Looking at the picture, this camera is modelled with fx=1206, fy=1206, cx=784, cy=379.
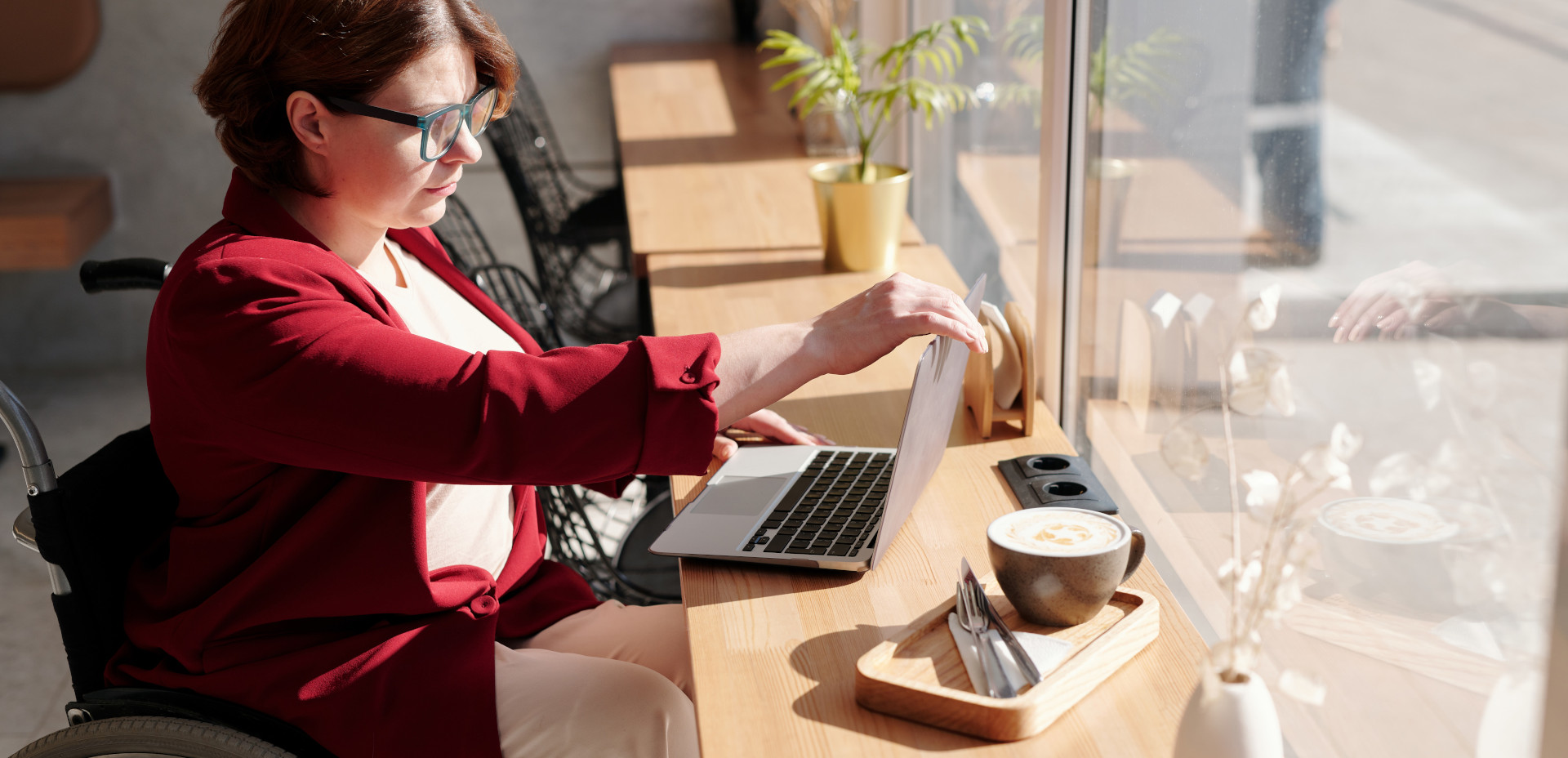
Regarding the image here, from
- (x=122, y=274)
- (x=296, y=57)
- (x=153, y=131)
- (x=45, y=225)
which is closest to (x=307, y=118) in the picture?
(x=296, y=57)

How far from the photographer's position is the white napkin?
3.05 ft

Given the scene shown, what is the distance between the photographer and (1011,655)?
0.96 metres

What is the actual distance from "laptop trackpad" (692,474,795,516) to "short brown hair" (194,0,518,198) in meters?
0.51

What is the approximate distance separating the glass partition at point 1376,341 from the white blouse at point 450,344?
0.72m

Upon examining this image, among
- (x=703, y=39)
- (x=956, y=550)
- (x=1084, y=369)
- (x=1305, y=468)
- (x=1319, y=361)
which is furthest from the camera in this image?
(x=703, y=39)

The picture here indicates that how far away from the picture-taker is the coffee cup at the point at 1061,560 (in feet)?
3.17

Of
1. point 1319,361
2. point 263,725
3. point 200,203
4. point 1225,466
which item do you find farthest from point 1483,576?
point 200,203

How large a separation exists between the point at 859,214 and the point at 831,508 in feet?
2.75

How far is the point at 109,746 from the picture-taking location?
1.08 meters

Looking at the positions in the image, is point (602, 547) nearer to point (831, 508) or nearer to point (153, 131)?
point (831, 508)

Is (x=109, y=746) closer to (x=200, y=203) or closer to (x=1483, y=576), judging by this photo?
(x=1483, y=576)

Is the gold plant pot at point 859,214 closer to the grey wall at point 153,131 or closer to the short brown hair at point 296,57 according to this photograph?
the short brown hair at point 296,57

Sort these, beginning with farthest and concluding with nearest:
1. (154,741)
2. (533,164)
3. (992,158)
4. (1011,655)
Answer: (533,164) < (992,158) < (154,741) < (1011,655)

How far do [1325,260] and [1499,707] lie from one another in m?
0.36
